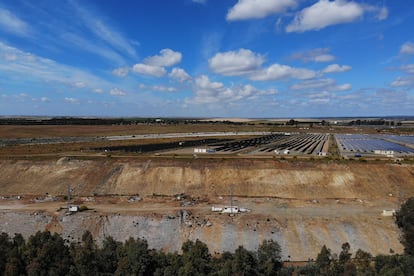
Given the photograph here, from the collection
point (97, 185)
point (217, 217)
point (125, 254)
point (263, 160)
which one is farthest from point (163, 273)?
point (263, 160)

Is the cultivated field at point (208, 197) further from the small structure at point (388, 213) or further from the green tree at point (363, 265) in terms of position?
the green tree at point (363, 265)

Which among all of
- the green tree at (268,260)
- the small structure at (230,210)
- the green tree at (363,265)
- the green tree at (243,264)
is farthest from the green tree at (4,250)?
the green tree at (363,265)

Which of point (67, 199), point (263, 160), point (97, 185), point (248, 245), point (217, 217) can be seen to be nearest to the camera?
point (248, 245)

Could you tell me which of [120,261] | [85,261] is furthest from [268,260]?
[85,261]

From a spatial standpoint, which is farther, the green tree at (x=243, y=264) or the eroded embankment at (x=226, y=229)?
the eroded embankment at (x=226, y=229)

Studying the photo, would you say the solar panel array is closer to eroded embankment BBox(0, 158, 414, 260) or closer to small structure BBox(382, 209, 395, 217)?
eroded embankment BBox(0, 158, 414, 260)

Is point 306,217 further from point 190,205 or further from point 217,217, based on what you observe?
point 190,205
